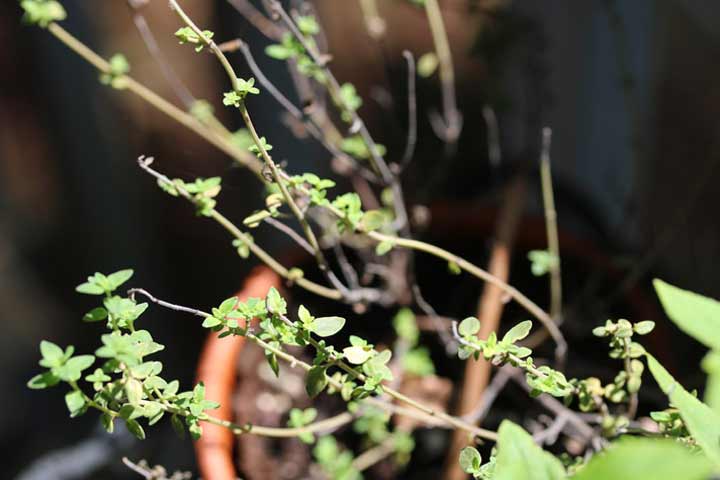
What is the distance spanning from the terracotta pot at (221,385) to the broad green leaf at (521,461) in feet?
1.59

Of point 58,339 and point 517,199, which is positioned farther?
point 58,339

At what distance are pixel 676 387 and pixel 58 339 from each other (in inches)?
50.9

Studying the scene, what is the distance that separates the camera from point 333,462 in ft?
2.92

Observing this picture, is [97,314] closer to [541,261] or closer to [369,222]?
[369,222]

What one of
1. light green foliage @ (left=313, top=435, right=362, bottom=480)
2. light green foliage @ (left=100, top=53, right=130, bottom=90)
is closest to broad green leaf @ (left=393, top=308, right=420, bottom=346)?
light green foliage @ (left=313, top=435, right=362, bottom=480)

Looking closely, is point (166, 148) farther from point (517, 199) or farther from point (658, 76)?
point (658, 76)

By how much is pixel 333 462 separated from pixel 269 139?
64 centimetres

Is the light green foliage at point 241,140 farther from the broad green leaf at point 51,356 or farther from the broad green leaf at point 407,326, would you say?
the broad green leaf at point 51,356

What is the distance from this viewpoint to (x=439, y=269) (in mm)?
1101

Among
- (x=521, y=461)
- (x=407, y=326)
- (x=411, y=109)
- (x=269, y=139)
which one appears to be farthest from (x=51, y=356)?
(x=269, y=139)

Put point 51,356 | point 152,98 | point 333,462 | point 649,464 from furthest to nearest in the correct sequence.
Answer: point 333,462, point 152,98, point 51,356, point 649,464

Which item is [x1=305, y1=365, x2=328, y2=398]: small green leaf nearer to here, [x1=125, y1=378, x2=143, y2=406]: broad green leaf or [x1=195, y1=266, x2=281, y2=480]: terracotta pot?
[x1=125, y1=378, x2=143, y2=406]: broad green leaf

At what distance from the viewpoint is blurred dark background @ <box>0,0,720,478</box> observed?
3.87 ft

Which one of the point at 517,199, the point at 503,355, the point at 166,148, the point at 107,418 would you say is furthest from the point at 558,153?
the point at 107,418
